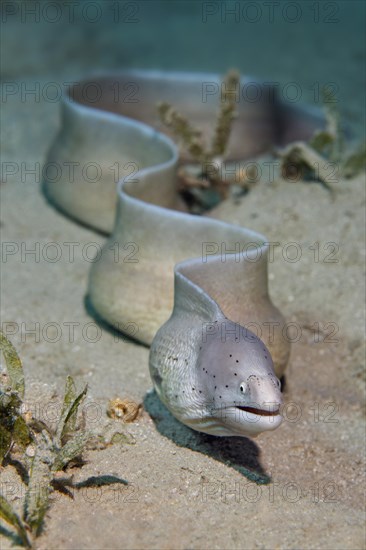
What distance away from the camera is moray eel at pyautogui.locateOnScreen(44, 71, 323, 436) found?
98.5 inches

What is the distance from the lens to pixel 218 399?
8.05 ft

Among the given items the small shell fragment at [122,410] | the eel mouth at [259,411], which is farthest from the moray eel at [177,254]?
the small shell fragment at [122,410]

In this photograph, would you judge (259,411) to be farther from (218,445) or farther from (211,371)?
(218,445)

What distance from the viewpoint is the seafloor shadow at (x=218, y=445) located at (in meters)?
2.74

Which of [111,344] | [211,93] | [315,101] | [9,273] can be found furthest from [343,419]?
[315,101]

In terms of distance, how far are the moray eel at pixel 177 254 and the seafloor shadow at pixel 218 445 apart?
0.60 ft

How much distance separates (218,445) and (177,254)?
1.15 metres

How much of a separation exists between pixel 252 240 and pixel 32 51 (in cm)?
780

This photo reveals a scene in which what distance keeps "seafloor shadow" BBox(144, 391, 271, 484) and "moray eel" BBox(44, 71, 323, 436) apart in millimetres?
184

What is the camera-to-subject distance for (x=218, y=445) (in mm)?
2857

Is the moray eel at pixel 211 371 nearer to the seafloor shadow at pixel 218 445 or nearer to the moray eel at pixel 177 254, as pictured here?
the moray eel at pixel 177 254

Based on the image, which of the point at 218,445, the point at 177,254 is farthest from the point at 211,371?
the point at 177,254

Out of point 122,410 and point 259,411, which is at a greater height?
point 259,411

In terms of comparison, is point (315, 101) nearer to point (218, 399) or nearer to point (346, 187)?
point (346, 187)
